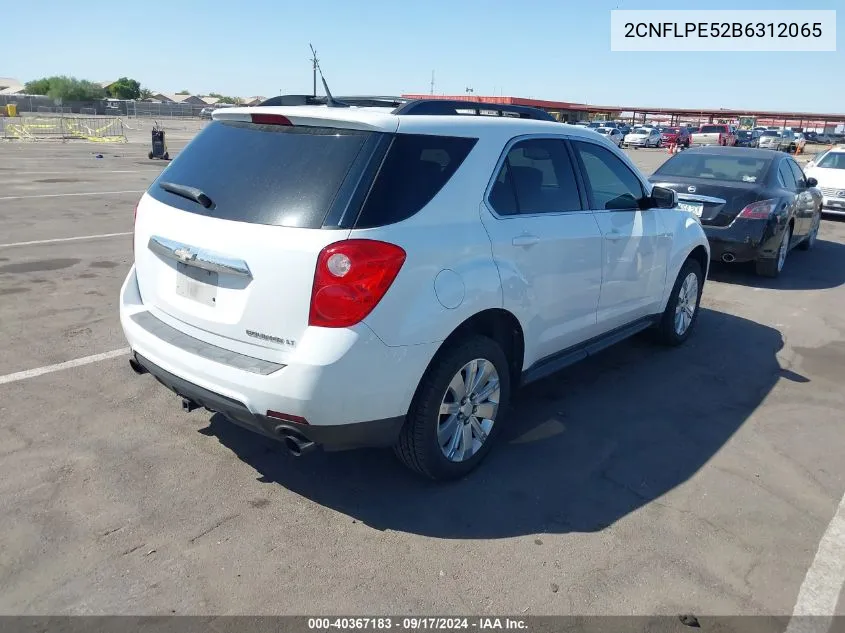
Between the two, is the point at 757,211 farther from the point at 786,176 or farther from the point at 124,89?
the point at 124,89

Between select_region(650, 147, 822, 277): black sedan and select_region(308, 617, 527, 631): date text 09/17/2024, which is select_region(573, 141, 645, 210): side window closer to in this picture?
select_region(308, 617, 527, 631): date text 09/17/2024

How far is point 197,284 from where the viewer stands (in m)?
3.26

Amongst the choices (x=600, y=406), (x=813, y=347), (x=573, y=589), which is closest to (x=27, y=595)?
(x=573, y=589)

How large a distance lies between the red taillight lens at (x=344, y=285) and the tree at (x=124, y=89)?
4909 inches

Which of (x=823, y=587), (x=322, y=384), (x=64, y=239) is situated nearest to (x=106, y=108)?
(x=64, y=239)

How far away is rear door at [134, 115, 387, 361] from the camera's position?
2.93 metres

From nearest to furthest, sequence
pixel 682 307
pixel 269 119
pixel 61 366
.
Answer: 1. pixel 269 119
2. pixel 61 366
3. pixel 682 307

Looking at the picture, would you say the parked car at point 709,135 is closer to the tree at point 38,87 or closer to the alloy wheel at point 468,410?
the alloy wheel at point 468,410

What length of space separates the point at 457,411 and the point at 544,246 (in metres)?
1.07

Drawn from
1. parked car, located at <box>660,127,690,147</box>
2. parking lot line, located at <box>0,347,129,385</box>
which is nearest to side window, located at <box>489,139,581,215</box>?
parking lot line, located at <box>0,347,129,385</box>

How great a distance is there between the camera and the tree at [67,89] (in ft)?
317

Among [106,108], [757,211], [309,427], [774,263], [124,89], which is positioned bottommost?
[309,427]

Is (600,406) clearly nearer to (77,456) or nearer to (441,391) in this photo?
(441,391)

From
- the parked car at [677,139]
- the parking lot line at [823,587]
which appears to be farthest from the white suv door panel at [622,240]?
the parked car at [677,139]
